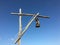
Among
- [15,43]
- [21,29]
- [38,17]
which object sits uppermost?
[38,17]

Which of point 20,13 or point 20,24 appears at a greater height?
point 20,13

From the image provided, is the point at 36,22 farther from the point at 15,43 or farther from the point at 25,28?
the point at 15,43

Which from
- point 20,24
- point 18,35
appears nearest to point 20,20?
point 20,24

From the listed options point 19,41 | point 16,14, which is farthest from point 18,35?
point 16,14

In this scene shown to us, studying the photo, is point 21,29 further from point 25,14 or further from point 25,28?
point 25,14

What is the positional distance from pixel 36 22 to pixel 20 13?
4.67ft

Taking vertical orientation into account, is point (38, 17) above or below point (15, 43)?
above

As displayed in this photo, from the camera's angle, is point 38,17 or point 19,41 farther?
point 38,17

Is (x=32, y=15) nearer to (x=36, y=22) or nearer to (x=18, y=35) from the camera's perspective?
(x=36, y=22)

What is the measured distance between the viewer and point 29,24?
13844 mm

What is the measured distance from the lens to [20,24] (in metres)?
13.6

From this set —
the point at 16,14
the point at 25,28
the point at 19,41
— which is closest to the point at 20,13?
the point at 16,14

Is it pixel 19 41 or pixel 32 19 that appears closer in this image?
pixel 19 41

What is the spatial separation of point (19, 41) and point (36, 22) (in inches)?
79.3
